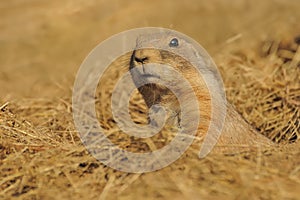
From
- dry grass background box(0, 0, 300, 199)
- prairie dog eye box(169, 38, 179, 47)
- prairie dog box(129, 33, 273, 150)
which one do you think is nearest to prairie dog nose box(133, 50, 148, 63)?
prairie dog box(129, 33, 273, 150)

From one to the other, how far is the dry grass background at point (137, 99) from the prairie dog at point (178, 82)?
1.25ft

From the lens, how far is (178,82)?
4.11 metres

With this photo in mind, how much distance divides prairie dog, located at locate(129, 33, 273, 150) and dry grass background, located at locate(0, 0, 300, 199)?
0.38 m

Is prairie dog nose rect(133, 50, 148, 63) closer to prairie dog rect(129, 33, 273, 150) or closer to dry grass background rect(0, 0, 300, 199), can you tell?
prairie dog rect(129, 33, 273, 150)

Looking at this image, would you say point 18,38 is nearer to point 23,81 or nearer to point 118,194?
point 23,81

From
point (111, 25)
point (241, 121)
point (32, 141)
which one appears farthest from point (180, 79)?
point (111, 25)

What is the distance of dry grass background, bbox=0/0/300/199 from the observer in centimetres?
328

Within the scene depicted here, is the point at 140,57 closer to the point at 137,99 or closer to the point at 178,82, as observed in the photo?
the point at 178,82

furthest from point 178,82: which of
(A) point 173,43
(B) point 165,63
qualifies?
(A) point 173,43

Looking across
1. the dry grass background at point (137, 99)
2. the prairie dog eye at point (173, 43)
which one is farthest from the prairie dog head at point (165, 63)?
the dry grass background at point (137, 99)

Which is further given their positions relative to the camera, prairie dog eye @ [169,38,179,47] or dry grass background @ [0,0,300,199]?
prairie dog eye @ [169,38,179,47]

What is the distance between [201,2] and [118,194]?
561cm

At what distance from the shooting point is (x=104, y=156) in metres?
3.58

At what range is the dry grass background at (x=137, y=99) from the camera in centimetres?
328
